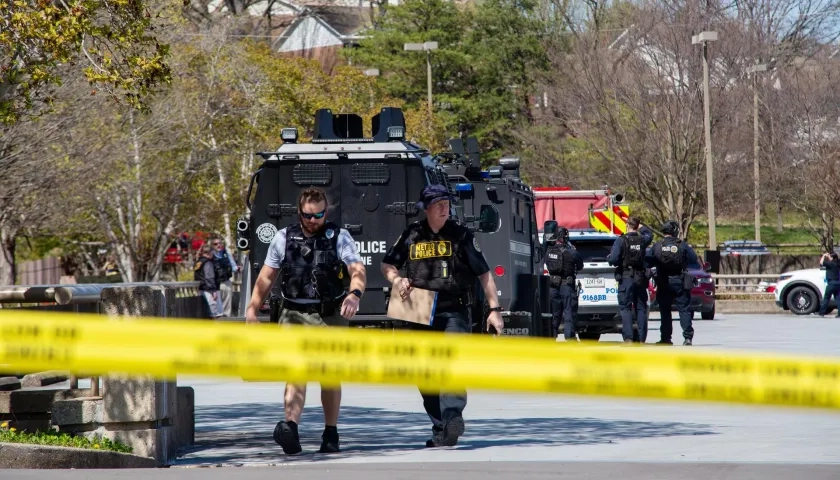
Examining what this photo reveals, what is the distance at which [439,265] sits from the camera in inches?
380

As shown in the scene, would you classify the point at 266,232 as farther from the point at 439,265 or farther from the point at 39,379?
the point at 439,265

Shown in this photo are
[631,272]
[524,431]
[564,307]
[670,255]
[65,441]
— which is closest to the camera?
[65,441]

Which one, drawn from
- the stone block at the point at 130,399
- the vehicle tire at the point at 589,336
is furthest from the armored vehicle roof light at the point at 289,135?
the vehicle tire at the point at 589,336

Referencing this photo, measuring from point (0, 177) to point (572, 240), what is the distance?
1137cm

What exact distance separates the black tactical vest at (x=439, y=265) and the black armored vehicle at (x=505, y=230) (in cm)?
677

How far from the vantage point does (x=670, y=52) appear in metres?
41.2

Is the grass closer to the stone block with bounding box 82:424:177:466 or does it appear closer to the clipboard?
the stone block with bounding box 82:424:177:466

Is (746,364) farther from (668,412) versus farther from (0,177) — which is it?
(0,177)

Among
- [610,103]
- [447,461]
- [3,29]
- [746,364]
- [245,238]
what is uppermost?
[610,103]

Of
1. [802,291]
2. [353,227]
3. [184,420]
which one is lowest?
[184,420]

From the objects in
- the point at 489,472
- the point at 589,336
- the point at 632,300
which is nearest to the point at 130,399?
the point at 489,472

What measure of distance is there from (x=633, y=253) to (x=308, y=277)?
10.4 metres

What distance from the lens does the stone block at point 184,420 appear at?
9.86m

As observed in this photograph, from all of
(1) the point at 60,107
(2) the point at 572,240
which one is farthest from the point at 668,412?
(1) the point at 60,107
